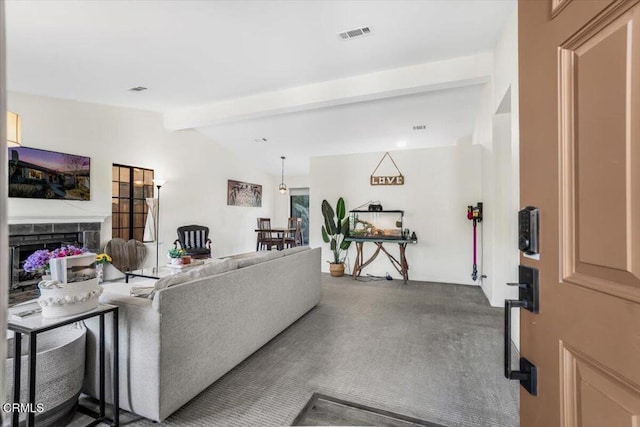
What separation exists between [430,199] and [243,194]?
525cm

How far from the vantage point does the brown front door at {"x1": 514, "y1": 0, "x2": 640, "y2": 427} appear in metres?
0.51

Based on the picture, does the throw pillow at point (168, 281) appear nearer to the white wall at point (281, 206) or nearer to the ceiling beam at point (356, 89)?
the ceiling beam at point (356, 89)

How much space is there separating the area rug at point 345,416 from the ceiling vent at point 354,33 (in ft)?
10.8

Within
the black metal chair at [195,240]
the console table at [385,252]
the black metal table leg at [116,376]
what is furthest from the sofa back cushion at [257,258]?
the black metal chair at [195,240]

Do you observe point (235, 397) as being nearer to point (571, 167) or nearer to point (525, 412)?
point (525, 412)

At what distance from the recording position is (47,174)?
14.1ft

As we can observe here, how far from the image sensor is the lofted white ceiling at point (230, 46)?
2.74 metres

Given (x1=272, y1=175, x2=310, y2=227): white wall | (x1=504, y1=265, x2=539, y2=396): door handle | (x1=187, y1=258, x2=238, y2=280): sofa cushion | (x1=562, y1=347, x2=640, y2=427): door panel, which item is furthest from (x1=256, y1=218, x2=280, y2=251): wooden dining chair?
(x1=562, y1=347, x2=640, y2=427): door panel

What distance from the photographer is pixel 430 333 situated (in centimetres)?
306

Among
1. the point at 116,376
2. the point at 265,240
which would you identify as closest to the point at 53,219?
the point at 116,376

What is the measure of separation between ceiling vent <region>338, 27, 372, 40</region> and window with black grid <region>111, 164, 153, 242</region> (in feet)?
14.7

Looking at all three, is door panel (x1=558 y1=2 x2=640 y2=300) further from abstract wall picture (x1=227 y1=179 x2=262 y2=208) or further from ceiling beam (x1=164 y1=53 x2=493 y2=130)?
abstract wall picture (x1=227 y1=179 x2=262 y2=208)

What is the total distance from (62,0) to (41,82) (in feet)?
6.48

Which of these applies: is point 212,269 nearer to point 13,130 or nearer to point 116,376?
point 116,376
